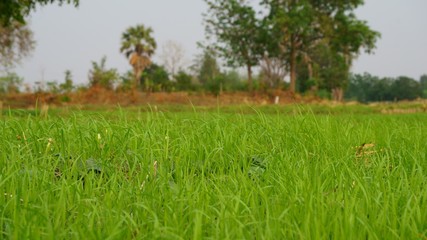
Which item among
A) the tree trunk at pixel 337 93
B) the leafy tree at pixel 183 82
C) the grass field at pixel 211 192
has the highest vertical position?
the leafy tree at pixel 183 82

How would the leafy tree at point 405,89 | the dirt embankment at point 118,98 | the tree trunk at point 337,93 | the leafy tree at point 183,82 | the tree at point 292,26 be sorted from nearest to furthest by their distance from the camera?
the dirt embankment at point 118,98, the tree at point 292,26, the leafy tree at point 183,82, the tree trunk at point 337,93, the leafy tree at point 405,89

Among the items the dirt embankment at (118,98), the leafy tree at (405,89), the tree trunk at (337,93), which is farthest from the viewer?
the leafy tree at (405,89)

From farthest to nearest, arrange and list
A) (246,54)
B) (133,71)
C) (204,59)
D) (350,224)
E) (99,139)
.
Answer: (204,59) → (133,71) → (246,54) → (99,139) → (350,224)

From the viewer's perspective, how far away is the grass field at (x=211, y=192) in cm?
167

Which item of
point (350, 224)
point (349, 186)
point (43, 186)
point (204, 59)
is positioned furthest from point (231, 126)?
point (204, 59)

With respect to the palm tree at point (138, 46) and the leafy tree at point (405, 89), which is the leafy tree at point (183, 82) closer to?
the palm tree at point (138, 46)

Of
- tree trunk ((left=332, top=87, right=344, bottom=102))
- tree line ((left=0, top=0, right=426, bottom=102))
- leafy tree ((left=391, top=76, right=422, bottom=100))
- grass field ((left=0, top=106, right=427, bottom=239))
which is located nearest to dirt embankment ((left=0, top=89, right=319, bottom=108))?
tree line ((left=0, top=0, right=426, bottom=102))

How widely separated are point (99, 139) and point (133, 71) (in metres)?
49.7

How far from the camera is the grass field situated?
1671mm

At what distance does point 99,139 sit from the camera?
319 cm

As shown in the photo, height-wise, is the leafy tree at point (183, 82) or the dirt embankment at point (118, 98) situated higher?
the leafy tree at point (183, 82)

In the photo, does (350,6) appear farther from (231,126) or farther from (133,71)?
(231,126)

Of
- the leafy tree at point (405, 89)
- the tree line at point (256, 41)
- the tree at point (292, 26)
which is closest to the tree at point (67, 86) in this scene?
the tree line at point (256, 41)

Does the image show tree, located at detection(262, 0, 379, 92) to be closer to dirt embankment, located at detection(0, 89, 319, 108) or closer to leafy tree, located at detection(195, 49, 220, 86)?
dirt embankment, located at detection(0, 89, 319, 108)
